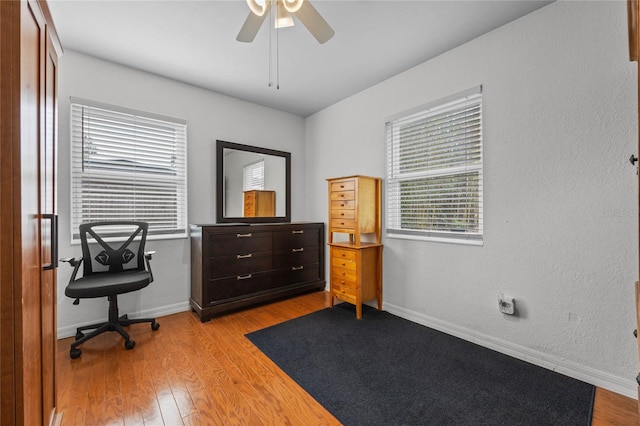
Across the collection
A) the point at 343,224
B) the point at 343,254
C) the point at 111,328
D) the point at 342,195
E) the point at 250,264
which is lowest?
the point at 111,328

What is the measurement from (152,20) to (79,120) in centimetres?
123

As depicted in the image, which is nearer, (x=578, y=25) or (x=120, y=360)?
(x=578, y=25)

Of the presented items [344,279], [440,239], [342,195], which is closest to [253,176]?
[342,195]

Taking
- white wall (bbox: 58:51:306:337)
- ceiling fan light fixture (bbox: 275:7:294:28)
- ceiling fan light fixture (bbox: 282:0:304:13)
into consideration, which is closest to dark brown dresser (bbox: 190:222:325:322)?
white wall (bbox: 58:51:306:337)

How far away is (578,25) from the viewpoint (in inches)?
→ 72.7

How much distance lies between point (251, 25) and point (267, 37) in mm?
708

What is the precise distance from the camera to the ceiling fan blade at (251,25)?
5.37 ft

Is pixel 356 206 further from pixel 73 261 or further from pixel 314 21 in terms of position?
pixel 73 261

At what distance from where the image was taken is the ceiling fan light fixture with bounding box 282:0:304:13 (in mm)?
1546

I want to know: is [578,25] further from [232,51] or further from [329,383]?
[329,383]

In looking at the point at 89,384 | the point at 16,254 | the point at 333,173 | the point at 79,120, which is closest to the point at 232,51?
the point at 79,120

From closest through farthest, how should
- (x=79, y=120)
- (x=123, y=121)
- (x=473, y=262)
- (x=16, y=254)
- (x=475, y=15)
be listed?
(x=16, y=254) → (x=475, y=15) → (x=473, y=262) → (x=79, y=120) → (x=123, y=121)

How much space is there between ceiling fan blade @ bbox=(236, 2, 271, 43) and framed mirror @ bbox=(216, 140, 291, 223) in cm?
175

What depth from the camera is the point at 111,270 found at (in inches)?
104
